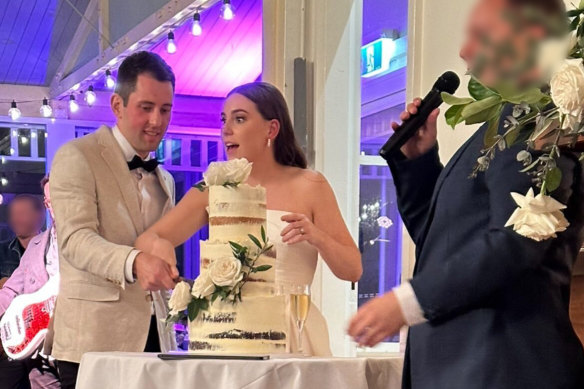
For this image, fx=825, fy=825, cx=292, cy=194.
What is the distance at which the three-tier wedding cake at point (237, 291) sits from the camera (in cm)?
188

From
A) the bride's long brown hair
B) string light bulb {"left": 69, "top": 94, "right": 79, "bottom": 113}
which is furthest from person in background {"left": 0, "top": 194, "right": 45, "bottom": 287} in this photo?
string light bulb {"left": 69, "top": 94, "right": 79, "bottom": 113}

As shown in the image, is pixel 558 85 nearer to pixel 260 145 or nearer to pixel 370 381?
pixel 370 381

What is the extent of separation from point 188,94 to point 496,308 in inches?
333

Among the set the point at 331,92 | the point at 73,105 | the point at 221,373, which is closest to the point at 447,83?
the point at 221,373

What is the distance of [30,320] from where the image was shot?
12.4 ft

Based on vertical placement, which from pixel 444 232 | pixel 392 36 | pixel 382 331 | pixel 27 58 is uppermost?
pixel 27 58

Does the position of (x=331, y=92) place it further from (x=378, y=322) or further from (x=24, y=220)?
(x=378, y=322)

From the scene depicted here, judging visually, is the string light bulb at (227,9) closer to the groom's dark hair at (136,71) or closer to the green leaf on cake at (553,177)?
the groom's dark hair at (136,71)

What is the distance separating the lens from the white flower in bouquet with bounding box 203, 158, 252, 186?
1971 millimetres

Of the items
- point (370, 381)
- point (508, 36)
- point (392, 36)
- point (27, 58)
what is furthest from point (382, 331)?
point (27, 58)

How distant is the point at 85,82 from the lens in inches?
354

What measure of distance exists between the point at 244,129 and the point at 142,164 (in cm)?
35

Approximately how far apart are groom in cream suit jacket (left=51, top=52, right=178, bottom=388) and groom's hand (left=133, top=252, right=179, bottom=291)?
0.11 feet

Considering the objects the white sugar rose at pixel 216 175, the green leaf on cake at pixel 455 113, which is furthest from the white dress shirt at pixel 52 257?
the green leaf on cake at pixel 455 113
